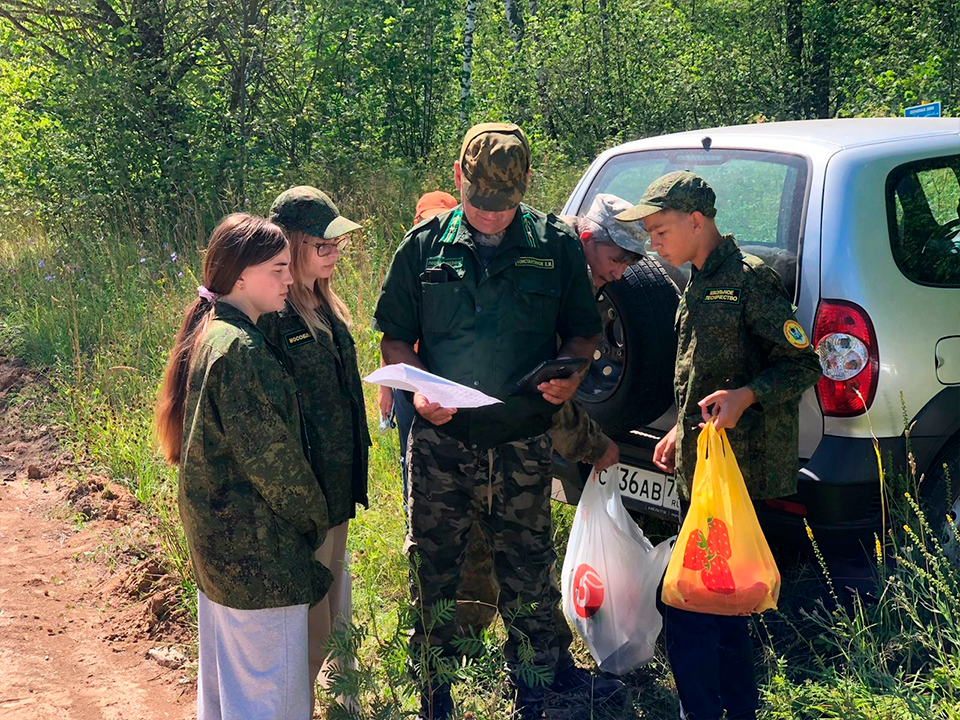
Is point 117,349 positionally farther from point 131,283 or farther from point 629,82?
point 629,82

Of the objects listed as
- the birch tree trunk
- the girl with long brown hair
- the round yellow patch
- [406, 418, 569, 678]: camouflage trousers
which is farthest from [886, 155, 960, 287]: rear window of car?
the birch tree trunk

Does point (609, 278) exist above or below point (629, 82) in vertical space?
below

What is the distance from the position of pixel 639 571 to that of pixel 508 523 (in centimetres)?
52

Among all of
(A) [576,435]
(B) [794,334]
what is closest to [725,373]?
(B) [794,334]

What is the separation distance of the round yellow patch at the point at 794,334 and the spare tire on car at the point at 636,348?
564 mm

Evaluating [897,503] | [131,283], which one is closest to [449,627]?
[897,503]

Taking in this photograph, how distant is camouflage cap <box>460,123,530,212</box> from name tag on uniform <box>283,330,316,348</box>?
0.64 metres

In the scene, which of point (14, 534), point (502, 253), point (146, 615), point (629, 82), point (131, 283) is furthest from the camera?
point (629, 82)

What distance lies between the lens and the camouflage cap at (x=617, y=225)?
3.37 metres

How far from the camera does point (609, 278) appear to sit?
134 inches

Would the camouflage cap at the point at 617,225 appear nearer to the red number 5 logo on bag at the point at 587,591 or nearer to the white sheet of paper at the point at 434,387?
the white sheet of paper at the point at 434,387

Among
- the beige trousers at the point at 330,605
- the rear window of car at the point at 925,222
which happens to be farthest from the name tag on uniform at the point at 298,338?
the rear window of car at the point at 925,222

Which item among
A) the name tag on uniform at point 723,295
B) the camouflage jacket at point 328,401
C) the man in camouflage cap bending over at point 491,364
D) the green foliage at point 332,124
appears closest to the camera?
the name tag on uniform at point 723,295

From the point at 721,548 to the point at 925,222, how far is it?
155cm
